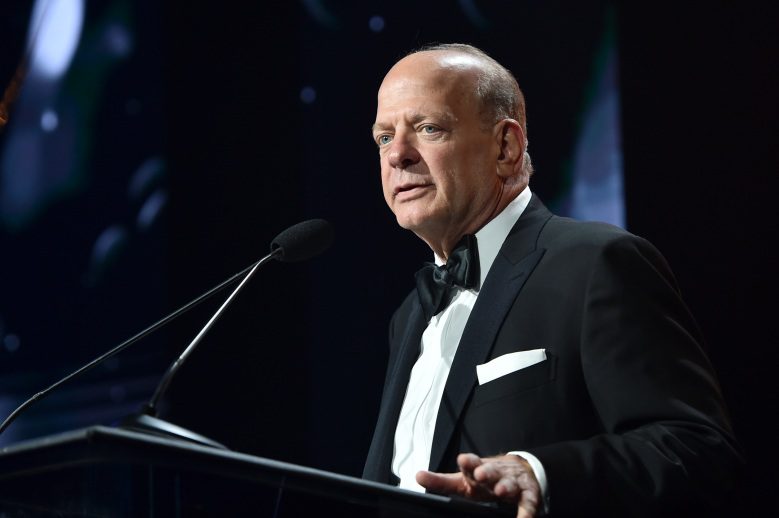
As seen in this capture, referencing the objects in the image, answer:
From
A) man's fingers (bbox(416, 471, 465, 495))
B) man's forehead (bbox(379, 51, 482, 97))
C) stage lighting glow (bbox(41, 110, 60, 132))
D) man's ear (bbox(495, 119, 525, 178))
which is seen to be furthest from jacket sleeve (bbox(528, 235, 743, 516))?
stage lighting glow (bbox(41, 110, 60, 132))

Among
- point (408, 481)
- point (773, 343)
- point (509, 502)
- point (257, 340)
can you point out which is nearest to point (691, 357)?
point (509, 502)

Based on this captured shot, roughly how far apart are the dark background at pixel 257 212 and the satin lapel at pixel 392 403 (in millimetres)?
947

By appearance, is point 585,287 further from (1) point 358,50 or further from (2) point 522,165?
(1) point 358,50

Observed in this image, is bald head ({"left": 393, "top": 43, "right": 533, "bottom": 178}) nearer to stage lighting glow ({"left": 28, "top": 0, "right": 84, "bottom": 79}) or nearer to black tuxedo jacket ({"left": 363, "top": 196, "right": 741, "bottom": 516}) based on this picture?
black tuxedo jacket ({"left": 363, "top": 196, "right": 741, "bottom": 516})

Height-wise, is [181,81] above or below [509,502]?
above

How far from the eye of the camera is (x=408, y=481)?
1.76 m

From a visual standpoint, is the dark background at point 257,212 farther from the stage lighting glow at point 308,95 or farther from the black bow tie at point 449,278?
the black bow tie at point 449,278

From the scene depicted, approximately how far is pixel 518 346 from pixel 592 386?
0.51 ft

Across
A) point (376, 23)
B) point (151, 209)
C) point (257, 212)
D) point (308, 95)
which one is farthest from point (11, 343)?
point (376, 23)

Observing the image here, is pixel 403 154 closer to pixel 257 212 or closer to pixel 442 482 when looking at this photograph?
pixel 442 482

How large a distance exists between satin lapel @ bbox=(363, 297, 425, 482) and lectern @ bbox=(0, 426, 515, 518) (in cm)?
66

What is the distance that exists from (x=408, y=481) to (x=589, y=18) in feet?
5.16

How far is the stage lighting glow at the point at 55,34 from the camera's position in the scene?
3.27m

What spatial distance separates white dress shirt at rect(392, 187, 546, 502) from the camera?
1.77 meters
